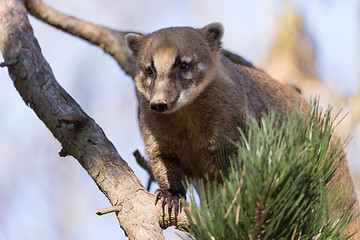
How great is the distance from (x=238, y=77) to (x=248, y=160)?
2645mm

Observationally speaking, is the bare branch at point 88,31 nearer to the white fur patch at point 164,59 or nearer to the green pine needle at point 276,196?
the white fur patch at point 164,59

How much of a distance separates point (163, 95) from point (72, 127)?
2.55ft

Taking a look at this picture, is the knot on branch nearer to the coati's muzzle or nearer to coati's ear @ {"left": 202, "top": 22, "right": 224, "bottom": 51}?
the coati's muzzle

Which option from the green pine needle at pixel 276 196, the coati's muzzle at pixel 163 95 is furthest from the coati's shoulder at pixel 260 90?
the green pine needle at pixel 276 196

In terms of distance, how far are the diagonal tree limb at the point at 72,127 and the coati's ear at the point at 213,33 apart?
162cm

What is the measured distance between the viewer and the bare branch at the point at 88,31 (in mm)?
5961

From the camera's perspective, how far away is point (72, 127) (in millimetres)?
3988

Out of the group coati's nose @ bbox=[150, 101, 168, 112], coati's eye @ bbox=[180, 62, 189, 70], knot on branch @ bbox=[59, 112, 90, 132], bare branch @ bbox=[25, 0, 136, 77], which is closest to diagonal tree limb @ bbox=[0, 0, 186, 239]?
knot on branch @ bbox=[59, 112, 90, 132]

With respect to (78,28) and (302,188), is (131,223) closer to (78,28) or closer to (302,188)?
(302,188)

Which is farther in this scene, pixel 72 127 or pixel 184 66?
pixel 184 66

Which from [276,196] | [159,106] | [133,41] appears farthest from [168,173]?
[276,196]

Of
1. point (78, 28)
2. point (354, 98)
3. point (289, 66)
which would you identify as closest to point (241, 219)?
point (78, 28)

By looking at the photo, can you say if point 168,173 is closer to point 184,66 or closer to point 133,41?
point 184,66

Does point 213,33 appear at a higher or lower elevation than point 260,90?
higher
